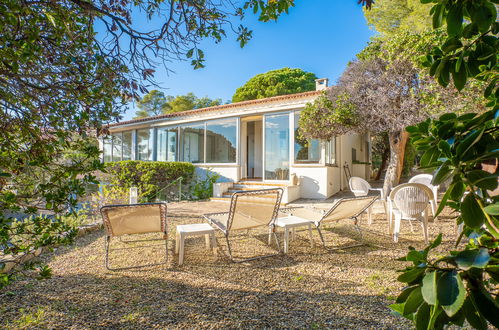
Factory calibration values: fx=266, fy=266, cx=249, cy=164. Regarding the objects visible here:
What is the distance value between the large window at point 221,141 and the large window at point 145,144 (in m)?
4.48

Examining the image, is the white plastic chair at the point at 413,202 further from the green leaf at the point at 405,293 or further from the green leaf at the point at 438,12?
the green leaf at the point at 405,293

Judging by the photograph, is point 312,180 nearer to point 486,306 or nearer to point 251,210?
point 251,210

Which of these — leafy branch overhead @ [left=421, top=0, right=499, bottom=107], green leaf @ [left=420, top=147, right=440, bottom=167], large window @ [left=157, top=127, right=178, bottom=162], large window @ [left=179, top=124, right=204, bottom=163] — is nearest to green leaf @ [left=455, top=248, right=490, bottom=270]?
green leaf @ [left=420, top=147, right=440, bottom=167]

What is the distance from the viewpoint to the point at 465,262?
0.56 m

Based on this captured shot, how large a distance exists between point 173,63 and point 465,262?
343cm

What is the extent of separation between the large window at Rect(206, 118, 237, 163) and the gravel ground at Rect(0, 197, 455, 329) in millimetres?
8631

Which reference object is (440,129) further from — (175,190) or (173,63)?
(175,190)

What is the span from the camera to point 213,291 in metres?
3.15

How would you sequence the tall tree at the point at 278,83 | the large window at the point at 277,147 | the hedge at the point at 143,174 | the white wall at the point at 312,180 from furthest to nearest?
the tall tree at the point at 278,83
the large window at the point at 277,147
the hedge at the point at 143,174
the white wall at the point at 312,180

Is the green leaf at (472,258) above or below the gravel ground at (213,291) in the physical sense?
above

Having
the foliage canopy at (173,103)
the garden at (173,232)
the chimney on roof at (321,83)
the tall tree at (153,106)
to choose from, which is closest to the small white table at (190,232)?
the garden at (173,232)

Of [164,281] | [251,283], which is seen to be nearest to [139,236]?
[164,281]

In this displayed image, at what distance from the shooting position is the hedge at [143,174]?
1134 cm

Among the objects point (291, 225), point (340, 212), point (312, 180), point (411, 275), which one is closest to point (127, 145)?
point (312, 180)
